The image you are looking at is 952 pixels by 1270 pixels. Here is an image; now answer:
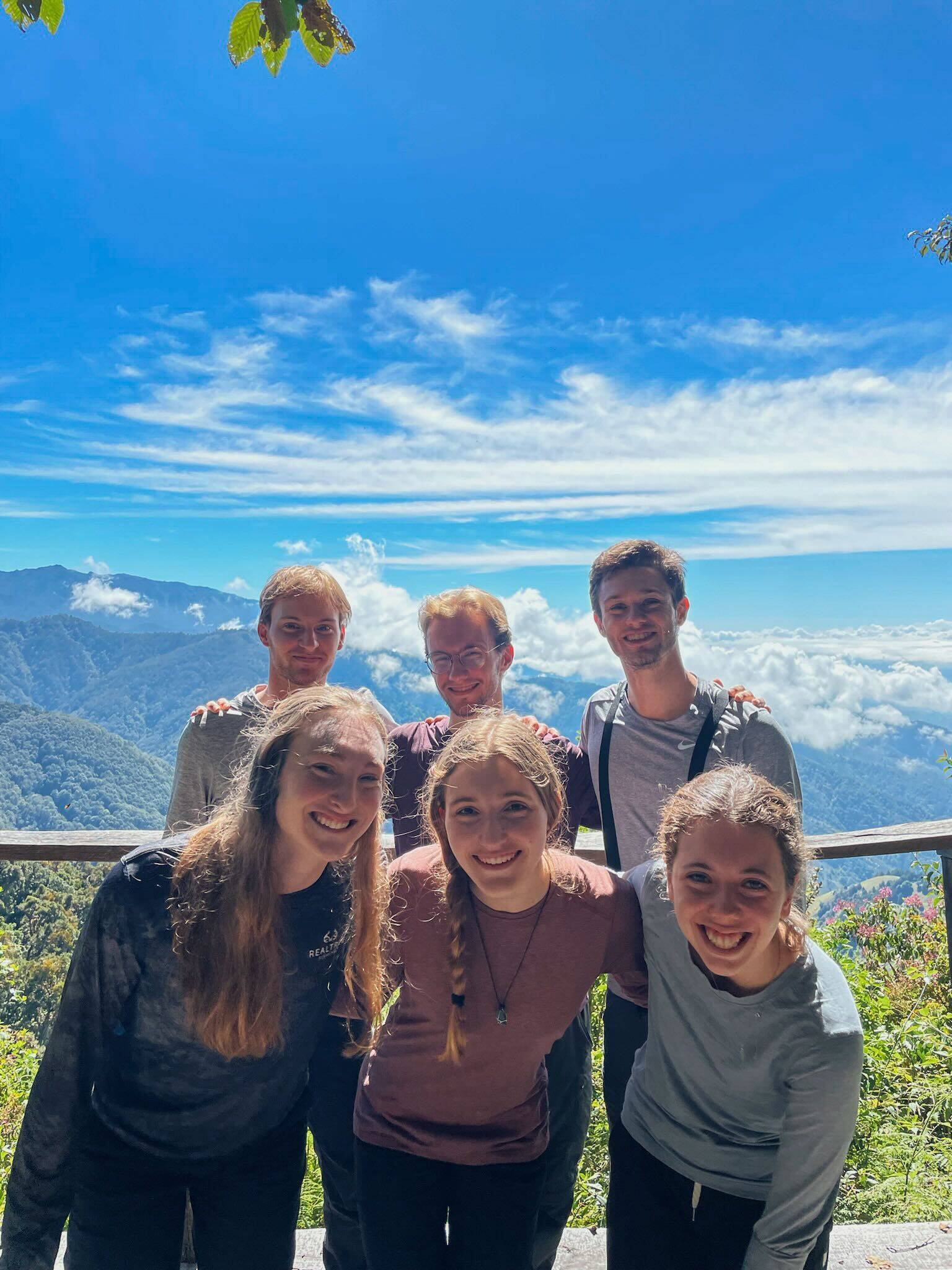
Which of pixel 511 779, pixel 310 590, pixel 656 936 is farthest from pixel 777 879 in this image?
pixel 310 590

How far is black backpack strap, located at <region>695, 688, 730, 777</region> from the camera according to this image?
9.91 ft

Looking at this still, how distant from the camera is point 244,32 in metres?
1.83

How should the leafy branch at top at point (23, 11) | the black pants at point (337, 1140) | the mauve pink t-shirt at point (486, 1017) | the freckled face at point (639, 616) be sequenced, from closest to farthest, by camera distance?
the leafy branch at top at point (23, 11), the mauve pink t-shirt at point (486, 1017), the black pants at point (337, 1140), the freckled face at point (639, 616)

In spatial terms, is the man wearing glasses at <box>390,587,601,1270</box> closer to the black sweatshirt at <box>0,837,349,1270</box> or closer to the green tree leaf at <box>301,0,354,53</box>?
the black sweatshirt at <box>0,837,349,1270</box>

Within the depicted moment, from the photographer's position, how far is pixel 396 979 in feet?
7.99

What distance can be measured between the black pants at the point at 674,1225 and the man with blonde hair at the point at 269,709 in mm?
834

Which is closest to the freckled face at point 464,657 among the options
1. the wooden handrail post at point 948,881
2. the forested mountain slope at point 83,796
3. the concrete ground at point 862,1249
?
the concrete ground at point 862,1249

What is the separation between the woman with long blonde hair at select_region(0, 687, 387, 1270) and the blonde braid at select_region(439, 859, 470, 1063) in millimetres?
228

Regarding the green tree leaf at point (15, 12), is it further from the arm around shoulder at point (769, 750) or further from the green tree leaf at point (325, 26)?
the arm around shoulder at point (769, 750)

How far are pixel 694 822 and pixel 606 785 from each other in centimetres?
97

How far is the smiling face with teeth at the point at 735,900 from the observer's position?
2123 mm

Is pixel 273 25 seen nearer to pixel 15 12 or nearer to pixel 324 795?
pixel 15 12

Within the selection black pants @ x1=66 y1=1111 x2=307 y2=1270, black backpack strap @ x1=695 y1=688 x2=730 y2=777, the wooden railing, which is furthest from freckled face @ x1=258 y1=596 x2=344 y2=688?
black pants @ x1=66 y1=1111 x2=307 y2=1270

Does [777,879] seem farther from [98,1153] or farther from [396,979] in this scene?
[98,1153]
